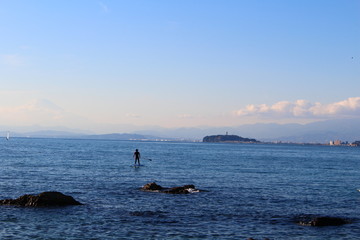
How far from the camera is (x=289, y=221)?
24.7m

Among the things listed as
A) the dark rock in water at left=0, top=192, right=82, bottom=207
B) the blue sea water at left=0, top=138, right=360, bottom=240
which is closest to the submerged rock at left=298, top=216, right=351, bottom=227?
the blue sea water at left=0, top=138, right=360, bottom=240

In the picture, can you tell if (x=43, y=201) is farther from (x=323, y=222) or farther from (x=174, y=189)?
(x=323, y=222)

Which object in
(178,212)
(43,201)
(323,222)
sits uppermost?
(43,201)

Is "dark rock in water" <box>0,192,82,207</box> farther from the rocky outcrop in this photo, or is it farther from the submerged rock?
the submerged rock

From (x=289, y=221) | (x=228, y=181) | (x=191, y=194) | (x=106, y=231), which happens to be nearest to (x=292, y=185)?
(x=228, y=181)

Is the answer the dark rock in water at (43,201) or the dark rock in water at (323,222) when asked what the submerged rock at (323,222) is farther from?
the dark rock in water at (43,201)

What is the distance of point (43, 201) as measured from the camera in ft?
91.6

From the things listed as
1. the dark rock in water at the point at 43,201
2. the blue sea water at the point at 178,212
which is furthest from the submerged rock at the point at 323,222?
the dark rock in water at the point at 43,201

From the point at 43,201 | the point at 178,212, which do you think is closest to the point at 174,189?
the point at 178,212

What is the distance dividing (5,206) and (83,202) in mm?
5163

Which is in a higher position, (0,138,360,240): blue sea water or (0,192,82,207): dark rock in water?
(0,192,82,207): dark rock in water

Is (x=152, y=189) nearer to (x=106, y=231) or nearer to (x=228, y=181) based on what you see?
(x=228, y=181)

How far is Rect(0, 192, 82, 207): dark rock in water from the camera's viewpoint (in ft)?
90.7

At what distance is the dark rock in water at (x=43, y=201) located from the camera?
1088 inches
